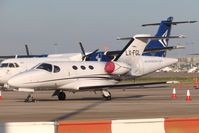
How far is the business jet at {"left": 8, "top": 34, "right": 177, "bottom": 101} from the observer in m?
27.7

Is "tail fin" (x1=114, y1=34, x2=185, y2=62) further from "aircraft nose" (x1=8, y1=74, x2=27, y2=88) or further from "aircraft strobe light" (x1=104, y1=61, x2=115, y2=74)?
"aircraft nose" (x1=8, y1=74, x2=27, y2=88)

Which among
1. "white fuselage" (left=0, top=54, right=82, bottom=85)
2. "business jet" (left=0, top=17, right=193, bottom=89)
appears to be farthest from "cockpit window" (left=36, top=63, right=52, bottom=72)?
"white fuselage" (left=0, top=54, right=82, bottom=85)

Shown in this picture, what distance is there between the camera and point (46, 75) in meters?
28.1

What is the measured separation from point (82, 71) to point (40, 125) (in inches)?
823

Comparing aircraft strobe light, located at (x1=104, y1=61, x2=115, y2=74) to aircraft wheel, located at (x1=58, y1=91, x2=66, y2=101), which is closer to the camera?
aircraft strobe light, located at (x1=104, y1=61, x2=115, y2=74)

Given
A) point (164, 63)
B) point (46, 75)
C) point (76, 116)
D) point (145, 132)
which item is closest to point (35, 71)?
point (46, 75)

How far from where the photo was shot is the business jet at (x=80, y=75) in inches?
1089

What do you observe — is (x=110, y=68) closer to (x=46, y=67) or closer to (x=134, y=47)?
(x=134, y=47)

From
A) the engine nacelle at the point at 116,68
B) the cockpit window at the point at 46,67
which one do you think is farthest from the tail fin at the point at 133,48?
the cockpit window at the point at 46,67

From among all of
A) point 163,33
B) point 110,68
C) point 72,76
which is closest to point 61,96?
point 72,76

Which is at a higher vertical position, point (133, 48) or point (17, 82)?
point (133, 48)

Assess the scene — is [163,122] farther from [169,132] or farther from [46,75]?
[46,75]

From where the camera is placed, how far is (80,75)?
2920 cm

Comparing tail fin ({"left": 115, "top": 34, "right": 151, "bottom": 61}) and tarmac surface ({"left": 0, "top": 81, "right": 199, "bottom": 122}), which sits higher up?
tail fin ({"left": 115, "top": 34, "right": 151, "bottom": 61})
